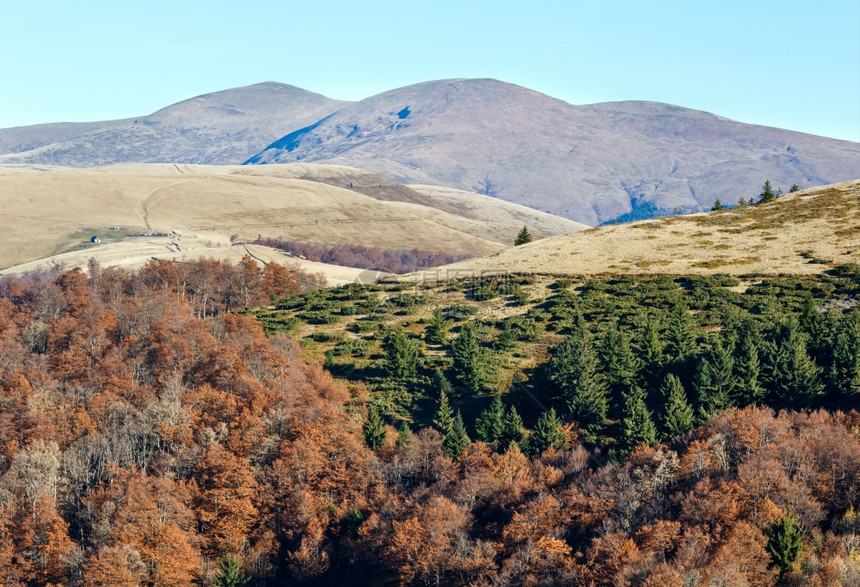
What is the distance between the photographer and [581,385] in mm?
67938

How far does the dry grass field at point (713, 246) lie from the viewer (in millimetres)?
99562

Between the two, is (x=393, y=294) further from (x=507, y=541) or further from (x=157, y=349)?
(x=507, y=541)

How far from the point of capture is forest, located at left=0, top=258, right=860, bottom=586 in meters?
53.7

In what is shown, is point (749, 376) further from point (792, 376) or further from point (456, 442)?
point (456, 442)

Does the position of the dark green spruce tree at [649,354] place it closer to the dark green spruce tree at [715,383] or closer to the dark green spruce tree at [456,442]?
the dark green spruce tree at [715,383]

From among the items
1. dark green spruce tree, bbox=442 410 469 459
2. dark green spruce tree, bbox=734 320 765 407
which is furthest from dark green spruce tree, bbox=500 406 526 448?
dark green spruce tree, bbox=734 320 765 407

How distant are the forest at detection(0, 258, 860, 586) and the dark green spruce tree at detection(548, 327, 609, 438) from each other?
0.25m

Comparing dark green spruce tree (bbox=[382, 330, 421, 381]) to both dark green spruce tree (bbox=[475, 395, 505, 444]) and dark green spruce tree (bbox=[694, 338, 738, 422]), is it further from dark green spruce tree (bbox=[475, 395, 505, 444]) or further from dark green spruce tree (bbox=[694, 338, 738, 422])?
dark green spruce tree (bbox=[694, 338, 738, 422])

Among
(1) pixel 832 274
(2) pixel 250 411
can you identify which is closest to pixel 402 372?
(2) pixel 250 411

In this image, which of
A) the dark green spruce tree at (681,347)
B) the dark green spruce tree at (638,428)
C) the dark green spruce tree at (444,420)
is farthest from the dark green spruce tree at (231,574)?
the dark green spruce tree at (681,347)

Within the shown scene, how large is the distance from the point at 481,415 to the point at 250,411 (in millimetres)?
22586

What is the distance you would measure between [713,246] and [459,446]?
2495 inches

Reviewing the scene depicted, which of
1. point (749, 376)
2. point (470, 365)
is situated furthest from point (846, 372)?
point (470, 365)

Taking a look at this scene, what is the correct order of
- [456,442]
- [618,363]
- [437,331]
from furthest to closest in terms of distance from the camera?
[437,331]
[618,363]
[456,442]
